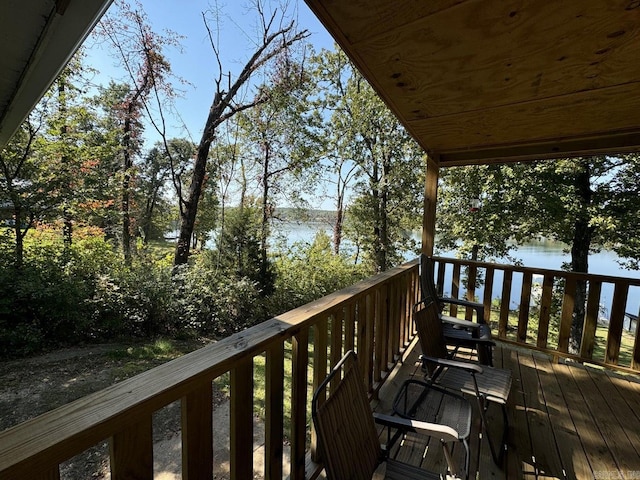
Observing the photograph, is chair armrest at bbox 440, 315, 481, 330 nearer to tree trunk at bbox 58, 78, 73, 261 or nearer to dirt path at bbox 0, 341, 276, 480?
dirt path at bbox 0, 341, 276, 480

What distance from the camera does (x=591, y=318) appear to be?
3039mm

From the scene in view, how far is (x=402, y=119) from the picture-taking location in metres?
2.64

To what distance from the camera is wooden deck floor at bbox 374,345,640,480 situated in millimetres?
1804

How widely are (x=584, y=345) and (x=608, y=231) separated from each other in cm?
611

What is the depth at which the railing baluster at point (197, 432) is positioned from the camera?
0.89 meters

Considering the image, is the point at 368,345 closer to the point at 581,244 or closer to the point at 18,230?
the point at 18,230

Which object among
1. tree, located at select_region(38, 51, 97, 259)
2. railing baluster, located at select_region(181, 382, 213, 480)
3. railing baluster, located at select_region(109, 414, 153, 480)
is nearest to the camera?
railing baluster, located at select_region(109, 414, 153, 480)

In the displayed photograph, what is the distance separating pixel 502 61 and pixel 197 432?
224cm

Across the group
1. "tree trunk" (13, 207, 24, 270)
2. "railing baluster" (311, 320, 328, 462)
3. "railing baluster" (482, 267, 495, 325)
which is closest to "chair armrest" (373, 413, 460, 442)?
"railing baluster" (311, 320, 328, 462)

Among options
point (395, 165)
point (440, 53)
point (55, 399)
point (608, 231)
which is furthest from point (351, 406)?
point (395, 165)

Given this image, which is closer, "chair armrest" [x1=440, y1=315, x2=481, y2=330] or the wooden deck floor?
the wooden deck floor

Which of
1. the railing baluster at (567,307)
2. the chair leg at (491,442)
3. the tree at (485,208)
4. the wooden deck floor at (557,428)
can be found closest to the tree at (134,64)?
the wooden deck floor at (557,428)

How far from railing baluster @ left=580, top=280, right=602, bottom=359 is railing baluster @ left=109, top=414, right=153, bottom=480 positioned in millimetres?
3810

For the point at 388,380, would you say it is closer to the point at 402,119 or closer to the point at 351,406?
the point at 351,406
